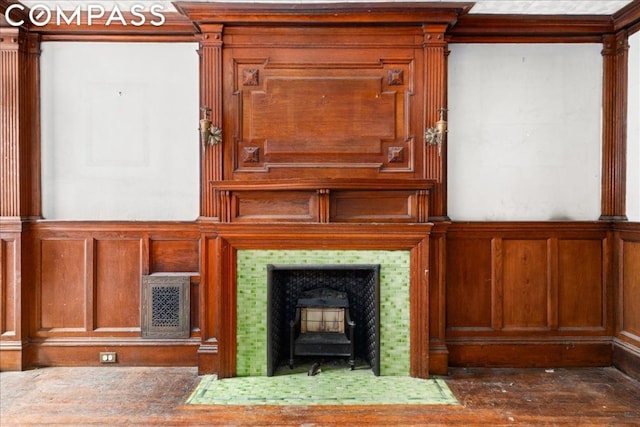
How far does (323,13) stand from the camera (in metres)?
3.10

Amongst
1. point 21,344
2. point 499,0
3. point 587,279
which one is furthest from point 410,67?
point 21,344

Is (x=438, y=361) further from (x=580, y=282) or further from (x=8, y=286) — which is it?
(x=8, y=286)

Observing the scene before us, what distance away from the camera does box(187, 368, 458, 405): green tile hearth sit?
273cm

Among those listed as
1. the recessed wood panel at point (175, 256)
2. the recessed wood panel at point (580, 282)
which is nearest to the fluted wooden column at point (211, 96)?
the recessed wood panel at point (175, 256)

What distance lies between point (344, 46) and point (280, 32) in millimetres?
511

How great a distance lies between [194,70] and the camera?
334 centimetres

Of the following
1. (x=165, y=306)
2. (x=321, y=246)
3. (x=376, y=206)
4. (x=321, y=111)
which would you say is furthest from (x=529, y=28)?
(x=165, y=306)

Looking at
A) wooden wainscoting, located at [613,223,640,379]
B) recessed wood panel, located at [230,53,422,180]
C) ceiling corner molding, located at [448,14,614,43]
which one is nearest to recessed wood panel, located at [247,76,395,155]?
recessed wood panel, located at [230,53,422,180]

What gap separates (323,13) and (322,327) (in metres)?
2.45

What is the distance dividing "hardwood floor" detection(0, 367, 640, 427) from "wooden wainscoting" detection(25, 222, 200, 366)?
15cm

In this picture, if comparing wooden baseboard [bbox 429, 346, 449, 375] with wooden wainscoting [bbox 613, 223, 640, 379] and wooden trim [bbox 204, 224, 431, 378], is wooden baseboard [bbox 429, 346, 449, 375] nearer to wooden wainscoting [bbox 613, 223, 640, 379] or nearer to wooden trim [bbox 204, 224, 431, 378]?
wooden trim [bbox 204, 224, 431, 378]

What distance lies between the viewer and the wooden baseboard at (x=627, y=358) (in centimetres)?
309

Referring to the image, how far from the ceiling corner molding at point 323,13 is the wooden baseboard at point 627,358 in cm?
285

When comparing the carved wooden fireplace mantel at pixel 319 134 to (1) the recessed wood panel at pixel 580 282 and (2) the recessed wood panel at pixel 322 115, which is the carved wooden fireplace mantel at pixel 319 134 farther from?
A: (1) the recessed wood panel at pixel 580 282
